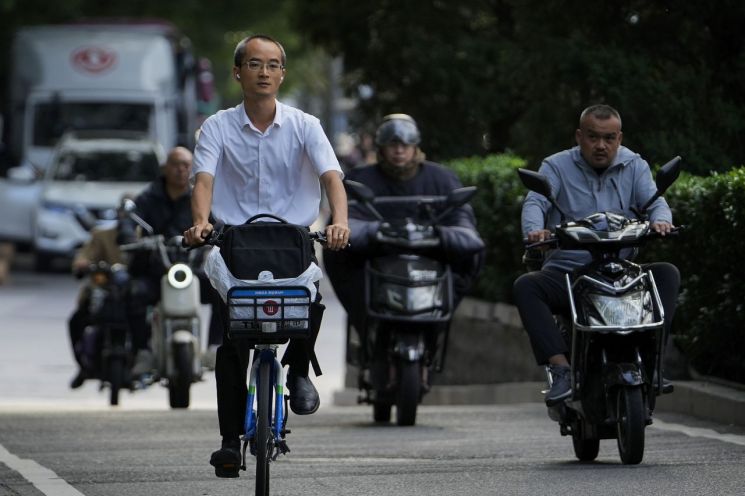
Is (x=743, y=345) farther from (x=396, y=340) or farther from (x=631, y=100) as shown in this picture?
(x=631, y=100)

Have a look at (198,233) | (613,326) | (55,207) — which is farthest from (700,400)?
(55,207)

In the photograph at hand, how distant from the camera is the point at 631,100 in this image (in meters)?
13.0

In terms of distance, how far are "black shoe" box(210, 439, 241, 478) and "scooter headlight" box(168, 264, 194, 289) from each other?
5756 mm

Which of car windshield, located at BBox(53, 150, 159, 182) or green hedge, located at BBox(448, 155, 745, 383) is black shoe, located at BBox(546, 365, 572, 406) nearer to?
green hedge, located at BBox(448, 155, 745, 383)

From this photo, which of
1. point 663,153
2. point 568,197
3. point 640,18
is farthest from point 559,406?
point 640,18

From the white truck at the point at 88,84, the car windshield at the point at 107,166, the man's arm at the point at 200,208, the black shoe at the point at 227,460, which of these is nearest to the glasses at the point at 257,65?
the man's arm at the point at 200,208

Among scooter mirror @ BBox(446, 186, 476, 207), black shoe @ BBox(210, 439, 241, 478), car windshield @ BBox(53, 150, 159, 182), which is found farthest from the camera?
car windshield @ BBox(53, 150, 159, 182)

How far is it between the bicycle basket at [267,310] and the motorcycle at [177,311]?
19.8 feet

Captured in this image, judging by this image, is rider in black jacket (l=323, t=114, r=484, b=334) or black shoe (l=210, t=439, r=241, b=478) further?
rider in black jacket (l=323, t=114, r=484, b=334)

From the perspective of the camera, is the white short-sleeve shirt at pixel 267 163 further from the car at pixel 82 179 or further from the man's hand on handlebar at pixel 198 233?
the car at pixel 82 179

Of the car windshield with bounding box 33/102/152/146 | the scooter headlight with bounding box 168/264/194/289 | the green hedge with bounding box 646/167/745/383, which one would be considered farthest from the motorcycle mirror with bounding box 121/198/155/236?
the car windshield with bounding box 33/102/152/146

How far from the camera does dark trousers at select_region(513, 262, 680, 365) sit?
8.40 m

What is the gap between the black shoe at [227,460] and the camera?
6.96 meters

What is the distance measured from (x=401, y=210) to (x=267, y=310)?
4.86 metres
